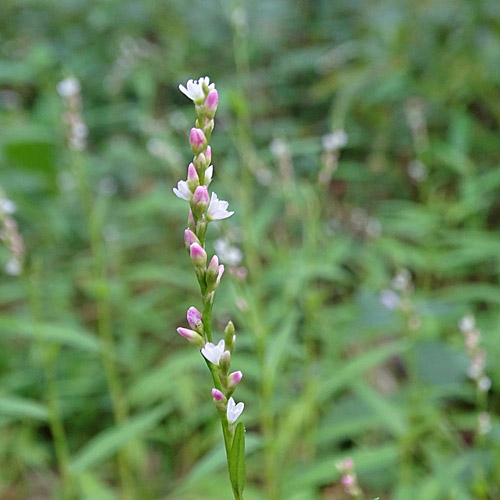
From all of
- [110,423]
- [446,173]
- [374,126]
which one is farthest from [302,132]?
[110,423]

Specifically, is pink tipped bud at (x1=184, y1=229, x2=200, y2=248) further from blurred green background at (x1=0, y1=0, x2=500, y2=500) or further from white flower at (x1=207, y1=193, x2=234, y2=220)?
blurred green background at (x1=0, y1=0, x2=500, y2=500)

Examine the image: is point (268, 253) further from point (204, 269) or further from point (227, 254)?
point (204, 269)

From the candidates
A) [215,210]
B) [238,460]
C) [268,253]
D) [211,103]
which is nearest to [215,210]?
[215,210]

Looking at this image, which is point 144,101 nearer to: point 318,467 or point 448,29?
point 448,29

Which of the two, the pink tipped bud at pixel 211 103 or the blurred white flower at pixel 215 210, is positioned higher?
the pink tipped bud at pixel 211 103

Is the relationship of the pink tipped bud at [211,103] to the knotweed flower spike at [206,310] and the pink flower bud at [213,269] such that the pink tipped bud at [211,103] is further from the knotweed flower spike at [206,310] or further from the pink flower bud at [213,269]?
the pink flower bud at [213,269]

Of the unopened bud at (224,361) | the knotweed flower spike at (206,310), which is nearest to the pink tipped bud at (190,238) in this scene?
the knotweed flower spike at (206,310)
